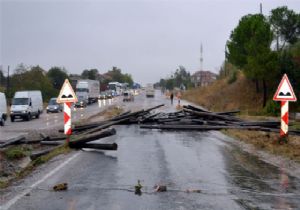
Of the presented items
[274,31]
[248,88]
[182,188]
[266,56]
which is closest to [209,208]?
[182,188]

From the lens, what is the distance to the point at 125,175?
10398 millimetres

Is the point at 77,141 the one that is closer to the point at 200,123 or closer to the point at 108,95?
the point at 200,123

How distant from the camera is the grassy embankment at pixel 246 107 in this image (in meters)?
15.8

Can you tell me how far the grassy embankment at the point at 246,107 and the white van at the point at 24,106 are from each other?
62.6ft

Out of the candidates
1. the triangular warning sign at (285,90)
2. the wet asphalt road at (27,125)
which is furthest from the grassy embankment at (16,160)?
the triangular warning sign at (285,90)

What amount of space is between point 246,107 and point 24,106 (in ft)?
96.8

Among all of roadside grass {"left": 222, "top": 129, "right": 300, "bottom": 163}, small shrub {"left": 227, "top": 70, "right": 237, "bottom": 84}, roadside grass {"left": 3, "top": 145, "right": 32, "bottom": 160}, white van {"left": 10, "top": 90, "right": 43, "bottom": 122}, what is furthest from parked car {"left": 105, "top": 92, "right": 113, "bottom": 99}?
roadside grass {"left": 3, "top": 145, "right": 32, "bottom": 160}

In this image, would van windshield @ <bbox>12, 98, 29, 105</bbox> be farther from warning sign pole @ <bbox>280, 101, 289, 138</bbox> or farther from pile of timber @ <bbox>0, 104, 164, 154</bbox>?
warning sign pole @ <bbox>280, 101, 289, 138</bbox>

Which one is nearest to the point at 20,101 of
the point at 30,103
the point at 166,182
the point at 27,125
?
the point at 30,103

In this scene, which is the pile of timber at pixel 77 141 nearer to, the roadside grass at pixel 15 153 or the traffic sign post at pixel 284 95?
the roadside grass at pixel 15 153

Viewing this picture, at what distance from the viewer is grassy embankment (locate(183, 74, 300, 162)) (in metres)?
15.8

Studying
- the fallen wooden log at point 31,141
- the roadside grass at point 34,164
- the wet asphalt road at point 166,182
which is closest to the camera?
the wet asphalt road at point 166,182

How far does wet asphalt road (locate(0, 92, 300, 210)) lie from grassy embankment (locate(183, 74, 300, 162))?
1.53 m

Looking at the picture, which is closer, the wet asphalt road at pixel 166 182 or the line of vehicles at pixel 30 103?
the wet asphalt road at pixel 166 182
